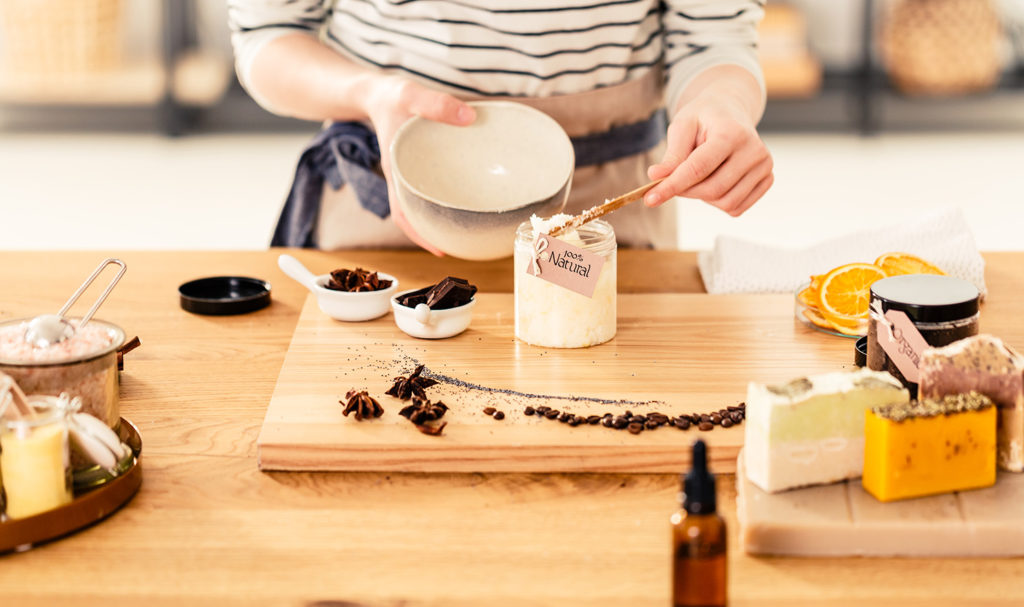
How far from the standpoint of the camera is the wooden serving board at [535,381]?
1130 mm

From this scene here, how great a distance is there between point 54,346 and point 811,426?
722 mm

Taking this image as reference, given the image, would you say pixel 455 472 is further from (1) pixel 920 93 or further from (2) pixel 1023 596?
(1) pixel 920 93

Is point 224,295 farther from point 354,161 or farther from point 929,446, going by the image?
point 929,446

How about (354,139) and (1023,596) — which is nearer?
(1023,596)

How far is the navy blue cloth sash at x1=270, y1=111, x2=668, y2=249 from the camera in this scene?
181 centimetres

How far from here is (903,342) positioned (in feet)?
Result: 3.76

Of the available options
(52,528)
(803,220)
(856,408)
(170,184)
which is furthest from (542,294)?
(170,184)

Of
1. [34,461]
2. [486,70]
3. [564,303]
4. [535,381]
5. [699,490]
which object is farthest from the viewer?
[486,70]

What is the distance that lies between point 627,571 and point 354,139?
1052 mm

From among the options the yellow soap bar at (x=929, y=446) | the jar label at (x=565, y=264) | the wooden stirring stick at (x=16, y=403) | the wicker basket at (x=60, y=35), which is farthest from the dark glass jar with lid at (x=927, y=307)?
the wicker basket at (x=60, y=35)

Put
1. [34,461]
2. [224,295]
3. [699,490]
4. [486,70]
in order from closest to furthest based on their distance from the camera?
1. [699,490]
2. [34,461]
3. [224,295]
4. [486,70]

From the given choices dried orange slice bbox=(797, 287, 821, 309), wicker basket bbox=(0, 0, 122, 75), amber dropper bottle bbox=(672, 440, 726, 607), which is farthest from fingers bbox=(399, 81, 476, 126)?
wicker basket bbox=(0, 0, 122, 75)

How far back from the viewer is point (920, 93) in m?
5.73

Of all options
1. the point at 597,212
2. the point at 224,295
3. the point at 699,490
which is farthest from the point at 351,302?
the point at 699,490
